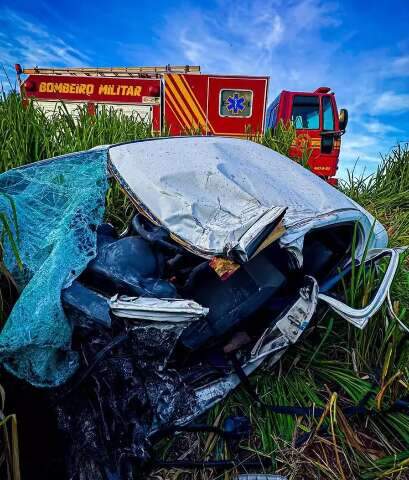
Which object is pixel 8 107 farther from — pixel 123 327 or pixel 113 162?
pixel 123 327

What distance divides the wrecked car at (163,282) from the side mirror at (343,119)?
4864 millimetres

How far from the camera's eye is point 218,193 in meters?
1.39

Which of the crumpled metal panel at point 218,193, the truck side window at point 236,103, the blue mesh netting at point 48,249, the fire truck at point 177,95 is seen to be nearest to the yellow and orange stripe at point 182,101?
the fire truck at point 177,95

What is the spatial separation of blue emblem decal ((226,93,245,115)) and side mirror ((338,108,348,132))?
1.73 meters

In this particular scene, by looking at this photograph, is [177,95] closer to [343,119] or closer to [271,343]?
[343,119]

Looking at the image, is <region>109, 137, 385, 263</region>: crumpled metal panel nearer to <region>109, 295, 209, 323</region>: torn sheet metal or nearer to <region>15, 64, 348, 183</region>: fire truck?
<region>109, 295, 209, 323</region>: torn sheet metal

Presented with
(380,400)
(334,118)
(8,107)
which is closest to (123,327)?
(380,400)

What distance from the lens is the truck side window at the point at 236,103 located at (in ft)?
20.7

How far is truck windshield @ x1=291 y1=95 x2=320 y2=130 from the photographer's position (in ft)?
19.5

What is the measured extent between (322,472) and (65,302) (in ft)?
3.73

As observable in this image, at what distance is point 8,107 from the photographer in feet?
9.32

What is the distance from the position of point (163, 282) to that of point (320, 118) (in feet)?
18.4

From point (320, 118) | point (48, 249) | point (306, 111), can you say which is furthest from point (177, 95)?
point (48, 249)

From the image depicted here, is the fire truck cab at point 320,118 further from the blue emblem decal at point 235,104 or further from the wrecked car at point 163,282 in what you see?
the wrecked car at point 163,282
